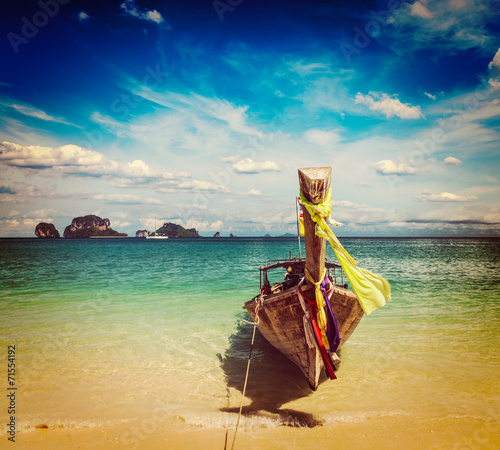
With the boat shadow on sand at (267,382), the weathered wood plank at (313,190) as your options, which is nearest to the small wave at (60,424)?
the boat shadow on sand at (267,382)

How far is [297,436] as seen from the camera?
A: 204 inches

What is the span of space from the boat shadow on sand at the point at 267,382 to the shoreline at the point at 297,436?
15.1 inches

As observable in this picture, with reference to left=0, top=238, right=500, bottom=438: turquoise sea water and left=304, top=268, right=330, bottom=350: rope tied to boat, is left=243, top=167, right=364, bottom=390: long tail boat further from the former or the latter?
left=0, top=238, right=500, bottom=438: turquoise sea water

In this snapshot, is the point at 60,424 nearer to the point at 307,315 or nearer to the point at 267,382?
the point at 267,382

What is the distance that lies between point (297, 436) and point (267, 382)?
1.96 meters

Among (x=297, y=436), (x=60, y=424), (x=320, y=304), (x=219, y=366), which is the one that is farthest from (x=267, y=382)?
(x=60, y=424)

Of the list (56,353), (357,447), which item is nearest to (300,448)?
(357,447)

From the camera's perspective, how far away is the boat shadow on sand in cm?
578

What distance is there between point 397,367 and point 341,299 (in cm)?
312

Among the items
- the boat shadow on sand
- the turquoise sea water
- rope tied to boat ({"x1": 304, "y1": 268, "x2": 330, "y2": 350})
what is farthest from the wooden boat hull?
the turquoise sea water

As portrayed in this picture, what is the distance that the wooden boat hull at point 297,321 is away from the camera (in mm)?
6160

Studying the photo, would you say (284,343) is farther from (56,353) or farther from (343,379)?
(56,353)

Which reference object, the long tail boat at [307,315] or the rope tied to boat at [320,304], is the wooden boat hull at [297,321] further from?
the rope tied to boat at [320,304]

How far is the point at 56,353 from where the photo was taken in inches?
348
